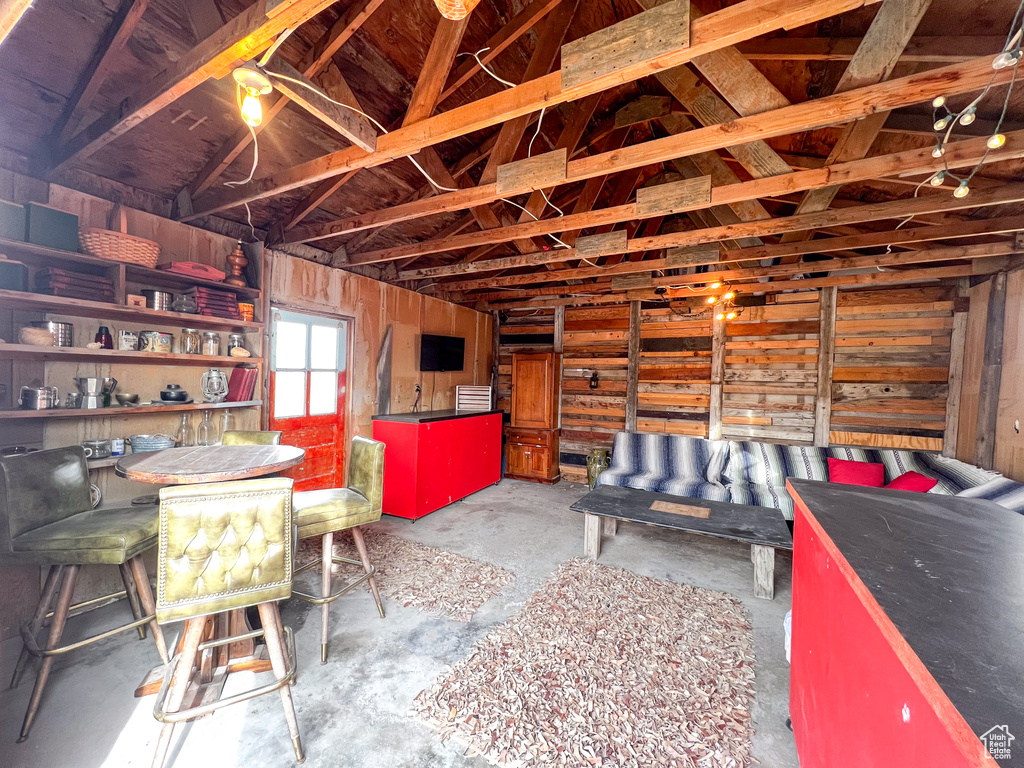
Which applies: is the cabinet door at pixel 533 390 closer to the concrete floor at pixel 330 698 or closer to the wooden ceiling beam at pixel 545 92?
the concrete floor at pixel 330 698

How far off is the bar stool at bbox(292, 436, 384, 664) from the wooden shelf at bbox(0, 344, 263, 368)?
1343mm

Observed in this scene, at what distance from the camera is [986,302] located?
135 inches

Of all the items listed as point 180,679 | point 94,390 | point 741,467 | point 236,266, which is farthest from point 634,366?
point 94,390

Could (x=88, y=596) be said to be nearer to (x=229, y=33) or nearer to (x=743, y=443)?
(x=229, y=33)

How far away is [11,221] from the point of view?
2.08 meters

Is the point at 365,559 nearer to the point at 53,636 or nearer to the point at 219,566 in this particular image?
the point at 219,566

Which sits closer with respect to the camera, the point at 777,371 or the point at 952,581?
the point at 952,581

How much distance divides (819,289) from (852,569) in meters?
4.80

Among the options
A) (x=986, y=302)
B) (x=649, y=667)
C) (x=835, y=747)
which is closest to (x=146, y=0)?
(x=835, y=747)

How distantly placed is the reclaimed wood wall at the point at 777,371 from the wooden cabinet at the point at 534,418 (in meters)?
0.30

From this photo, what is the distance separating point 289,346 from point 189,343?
1.01 metres

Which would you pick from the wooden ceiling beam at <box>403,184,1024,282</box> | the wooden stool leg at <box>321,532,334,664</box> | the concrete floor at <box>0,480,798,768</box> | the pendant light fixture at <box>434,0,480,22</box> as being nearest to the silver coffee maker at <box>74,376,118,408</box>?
the concrete floor at <box>0,480,798,768</box>

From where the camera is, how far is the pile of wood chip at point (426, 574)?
8.36 ft

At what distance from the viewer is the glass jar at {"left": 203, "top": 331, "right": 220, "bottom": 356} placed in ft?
9.32
